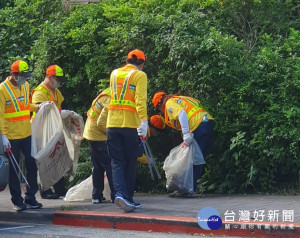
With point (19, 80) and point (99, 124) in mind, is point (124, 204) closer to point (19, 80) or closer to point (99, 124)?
point (99, 124)

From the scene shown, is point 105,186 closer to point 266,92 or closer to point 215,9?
point 266,92

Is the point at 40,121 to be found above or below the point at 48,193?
above

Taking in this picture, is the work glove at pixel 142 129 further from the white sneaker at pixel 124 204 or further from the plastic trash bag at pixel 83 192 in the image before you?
the plastic trash bag at pixel 83 192

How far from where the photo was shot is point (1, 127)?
9047 millimetres

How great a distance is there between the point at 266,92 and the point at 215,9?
2847 mm

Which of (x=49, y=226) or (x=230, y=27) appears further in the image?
(x=230, y=27)

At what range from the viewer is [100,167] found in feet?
32.8

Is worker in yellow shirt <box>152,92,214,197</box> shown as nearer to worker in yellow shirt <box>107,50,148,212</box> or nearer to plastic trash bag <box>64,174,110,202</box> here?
plastic trash bag <box>64,174,110,202</box>

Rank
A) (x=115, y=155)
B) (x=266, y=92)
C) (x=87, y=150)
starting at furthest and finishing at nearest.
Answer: (x=87, y=150) < (x=266, y=92) < (x=115, y=155)

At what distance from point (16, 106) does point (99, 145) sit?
4.15 feet

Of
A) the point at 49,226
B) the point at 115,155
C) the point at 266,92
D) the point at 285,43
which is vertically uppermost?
the point at 285,43

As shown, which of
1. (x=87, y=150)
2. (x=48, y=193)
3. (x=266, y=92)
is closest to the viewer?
(x=266, y=92)

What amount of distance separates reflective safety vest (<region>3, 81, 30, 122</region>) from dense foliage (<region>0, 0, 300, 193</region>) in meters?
1.86

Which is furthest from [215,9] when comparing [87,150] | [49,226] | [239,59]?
[49,226]
